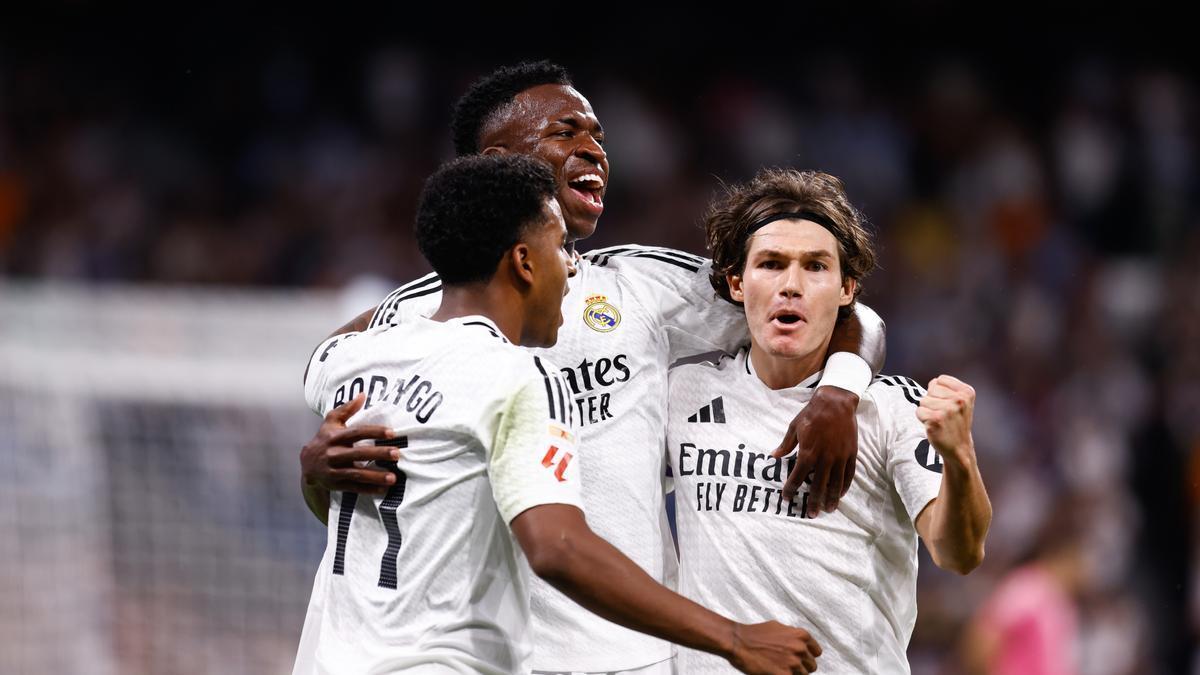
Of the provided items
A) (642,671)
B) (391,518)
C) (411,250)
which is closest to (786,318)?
(642,671)

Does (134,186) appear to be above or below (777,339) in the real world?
above

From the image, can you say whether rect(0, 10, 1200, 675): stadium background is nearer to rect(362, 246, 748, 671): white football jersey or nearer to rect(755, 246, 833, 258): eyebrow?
rect(362, 246, 748, 671): white football jersey

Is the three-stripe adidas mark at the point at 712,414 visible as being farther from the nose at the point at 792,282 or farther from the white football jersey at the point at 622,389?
the nose at the point at 792,282

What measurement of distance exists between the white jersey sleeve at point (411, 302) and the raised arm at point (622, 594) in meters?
1.30

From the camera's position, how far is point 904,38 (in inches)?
489

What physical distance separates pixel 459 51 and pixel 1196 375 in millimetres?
6931

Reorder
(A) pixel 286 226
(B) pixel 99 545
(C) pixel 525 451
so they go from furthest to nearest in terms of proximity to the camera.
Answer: (A) pixel 286 226
(B) pixel 99 545
(C) pixel 525 451

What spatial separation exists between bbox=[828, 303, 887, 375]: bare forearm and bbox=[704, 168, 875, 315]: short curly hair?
2.2 inches

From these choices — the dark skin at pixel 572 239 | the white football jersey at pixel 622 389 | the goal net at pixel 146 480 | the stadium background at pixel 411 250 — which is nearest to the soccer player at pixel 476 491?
the dark skin at pixel 572 239

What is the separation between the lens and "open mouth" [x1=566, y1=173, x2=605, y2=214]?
4.15 meters

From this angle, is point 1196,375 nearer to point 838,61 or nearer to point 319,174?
point 838,61

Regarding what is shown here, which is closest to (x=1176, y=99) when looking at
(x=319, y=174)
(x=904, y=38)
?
(x=904, y=38)

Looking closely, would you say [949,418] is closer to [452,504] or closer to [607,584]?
[607,584]

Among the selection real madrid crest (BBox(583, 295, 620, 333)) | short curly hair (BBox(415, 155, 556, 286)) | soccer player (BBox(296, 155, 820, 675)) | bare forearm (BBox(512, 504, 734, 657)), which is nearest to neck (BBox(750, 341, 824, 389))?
real madrid crest (BBox(583, 295, 620, 333))
